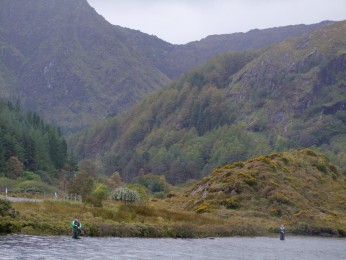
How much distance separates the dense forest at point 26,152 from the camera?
15550 centimetres

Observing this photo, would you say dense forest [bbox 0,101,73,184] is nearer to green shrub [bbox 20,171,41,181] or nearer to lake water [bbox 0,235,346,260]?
green shrub [bbox 20,171,41,181]

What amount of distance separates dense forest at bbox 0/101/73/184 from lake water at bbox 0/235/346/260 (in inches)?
3614

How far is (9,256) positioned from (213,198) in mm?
80013

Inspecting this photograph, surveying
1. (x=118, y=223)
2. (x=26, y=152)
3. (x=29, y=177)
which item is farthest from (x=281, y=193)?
(x=26, y=152)

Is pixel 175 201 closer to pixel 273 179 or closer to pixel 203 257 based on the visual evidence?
pixel 273 179

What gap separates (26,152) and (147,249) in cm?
12562

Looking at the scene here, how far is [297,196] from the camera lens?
389ft

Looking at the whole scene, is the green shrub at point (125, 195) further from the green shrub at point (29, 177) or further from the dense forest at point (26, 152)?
the dense forest at point (26, 152)

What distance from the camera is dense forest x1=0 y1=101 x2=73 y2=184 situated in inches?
6122

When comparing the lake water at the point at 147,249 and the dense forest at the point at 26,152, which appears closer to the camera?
the lake water at the point at 147,249

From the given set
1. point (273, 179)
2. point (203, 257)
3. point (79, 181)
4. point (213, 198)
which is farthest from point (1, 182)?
point (203, 257)

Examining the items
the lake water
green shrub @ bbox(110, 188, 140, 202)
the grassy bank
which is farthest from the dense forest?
the lake water

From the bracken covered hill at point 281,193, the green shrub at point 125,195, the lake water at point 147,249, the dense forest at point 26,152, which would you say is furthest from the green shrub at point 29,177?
the lake water at point 147,249

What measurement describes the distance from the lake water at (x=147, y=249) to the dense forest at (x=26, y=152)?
9181 cm
